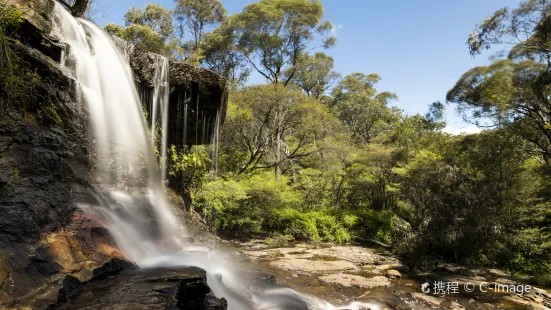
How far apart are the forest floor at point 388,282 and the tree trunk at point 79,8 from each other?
29.2ft

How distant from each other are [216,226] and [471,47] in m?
12.7

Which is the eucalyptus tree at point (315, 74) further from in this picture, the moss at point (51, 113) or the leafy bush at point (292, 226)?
the moss at point (51, 113)

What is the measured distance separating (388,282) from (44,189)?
8.11 metres

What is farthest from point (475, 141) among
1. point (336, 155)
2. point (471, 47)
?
point (336, 155)

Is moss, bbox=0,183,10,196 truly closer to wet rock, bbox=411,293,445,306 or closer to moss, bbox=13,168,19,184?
moss, bbox=13,168,19,184

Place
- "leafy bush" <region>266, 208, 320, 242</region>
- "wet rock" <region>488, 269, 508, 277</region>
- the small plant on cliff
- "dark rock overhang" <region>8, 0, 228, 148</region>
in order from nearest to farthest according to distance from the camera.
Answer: the small plant on cliff, "dark rock overhang" <region>8, 0, 228, 148</region>, "wet rock" <region>488, 269, 508, 277</region>, "leafy bush" <region>266, 208, 320, 242</region>

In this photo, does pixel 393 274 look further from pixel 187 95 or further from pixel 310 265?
pixel 187 95

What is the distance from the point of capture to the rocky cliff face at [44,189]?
11.3 feet

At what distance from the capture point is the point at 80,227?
4453mm

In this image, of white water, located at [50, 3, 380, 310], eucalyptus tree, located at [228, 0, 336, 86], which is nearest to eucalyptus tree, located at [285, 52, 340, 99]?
eucalyptus tree, located at [228, 0, 336, 86]

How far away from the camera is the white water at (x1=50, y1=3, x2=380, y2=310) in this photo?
211 inches

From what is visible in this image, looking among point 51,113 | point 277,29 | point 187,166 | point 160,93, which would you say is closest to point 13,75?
point 51,113

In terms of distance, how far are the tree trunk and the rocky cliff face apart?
312 centimetres

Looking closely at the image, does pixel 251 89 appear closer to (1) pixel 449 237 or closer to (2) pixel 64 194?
(1) pixel 449 237
